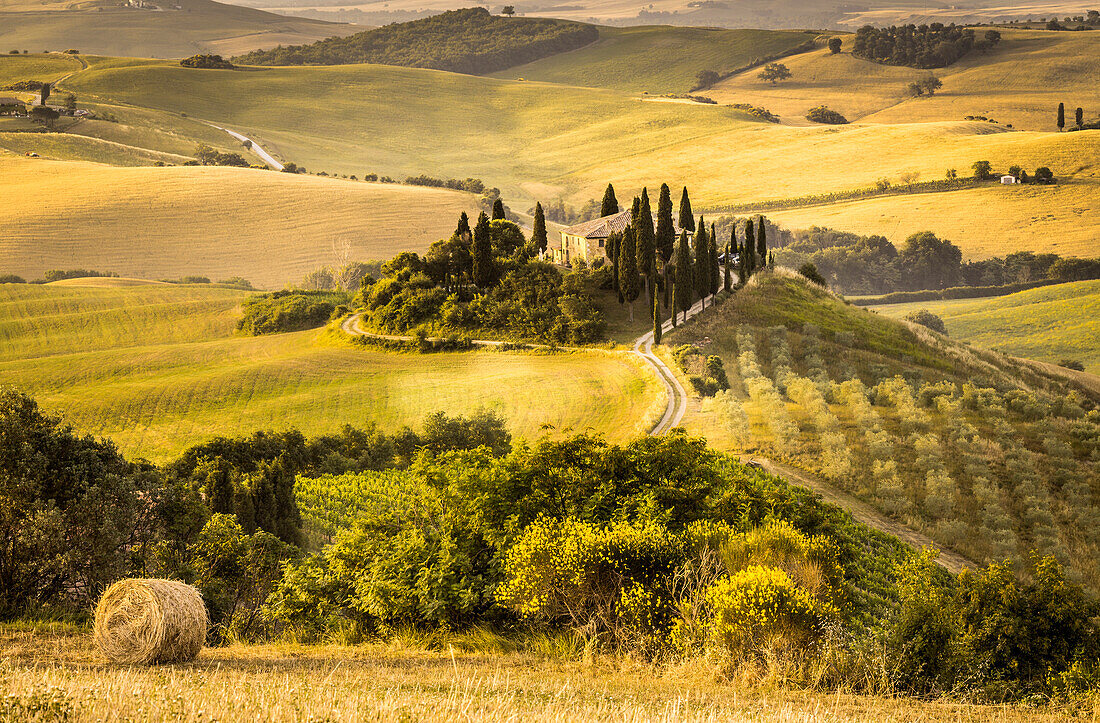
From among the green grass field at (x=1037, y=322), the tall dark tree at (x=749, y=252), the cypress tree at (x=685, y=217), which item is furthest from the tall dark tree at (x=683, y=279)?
the green grass field at (x=1037, y=322)

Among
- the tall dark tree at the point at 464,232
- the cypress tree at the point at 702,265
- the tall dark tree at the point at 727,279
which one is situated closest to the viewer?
the cypress tree at the point at 702,265

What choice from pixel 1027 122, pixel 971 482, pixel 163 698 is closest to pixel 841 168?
pixel 1027 122

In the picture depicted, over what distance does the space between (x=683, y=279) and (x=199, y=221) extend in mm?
90042

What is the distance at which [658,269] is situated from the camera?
232ft

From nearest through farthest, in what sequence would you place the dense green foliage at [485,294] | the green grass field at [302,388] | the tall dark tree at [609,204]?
1. the green grass field at [302,388]
2. the dense green foliage at [485,294]
3. the tall dark tree at [609,204]

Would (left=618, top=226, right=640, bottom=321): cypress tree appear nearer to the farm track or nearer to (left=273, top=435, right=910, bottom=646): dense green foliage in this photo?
the farm track

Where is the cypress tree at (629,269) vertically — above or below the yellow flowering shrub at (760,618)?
above

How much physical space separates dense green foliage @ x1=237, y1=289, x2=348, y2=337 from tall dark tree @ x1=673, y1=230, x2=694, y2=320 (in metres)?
33.4

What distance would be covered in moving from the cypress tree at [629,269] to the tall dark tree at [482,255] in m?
10.7

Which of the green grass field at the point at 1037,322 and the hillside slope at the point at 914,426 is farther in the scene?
the green grass field at the point at 1037,322

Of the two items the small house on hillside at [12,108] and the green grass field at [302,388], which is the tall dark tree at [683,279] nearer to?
the green grass field at [302,388]

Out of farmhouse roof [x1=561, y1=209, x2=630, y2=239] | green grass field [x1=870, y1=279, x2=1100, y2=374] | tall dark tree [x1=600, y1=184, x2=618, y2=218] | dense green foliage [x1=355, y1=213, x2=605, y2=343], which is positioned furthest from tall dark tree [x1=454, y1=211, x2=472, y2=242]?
green grass field [x1=870, y1=279, x2=1100, y2=374]

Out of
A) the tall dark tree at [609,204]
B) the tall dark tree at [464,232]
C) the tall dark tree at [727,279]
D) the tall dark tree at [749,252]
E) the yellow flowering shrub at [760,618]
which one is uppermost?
the tall dark tree at [609,204]

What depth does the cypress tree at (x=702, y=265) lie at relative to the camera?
6681cm
